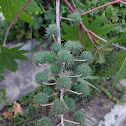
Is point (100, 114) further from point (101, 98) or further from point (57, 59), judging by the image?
point (57, 59)

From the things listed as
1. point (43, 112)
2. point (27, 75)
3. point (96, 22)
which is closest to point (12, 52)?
point (96, 22)

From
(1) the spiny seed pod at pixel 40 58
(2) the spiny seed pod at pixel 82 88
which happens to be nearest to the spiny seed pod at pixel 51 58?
(1) the spiny seed pod at pixel 40 58

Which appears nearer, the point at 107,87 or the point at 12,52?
the point at 12,52

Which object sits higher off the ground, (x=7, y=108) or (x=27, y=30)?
(x=27, y=30)

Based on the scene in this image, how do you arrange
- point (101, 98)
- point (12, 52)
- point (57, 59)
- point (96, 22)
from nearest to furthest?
point (57, 59) → point (12, 52) → point (96, 22) → point (101, 98)

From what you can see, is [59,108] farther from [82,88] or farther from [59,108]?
[82,88]

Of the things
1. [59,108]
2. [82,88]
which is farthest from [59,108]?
→ [82,88]

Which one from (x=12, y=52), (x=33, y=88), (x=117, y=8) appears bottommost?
(x=33, y=88)

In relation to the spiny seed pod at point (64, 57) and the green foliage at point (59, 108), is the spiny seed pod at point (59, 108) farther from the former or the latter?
the spiny seed pod at point (64, 57)

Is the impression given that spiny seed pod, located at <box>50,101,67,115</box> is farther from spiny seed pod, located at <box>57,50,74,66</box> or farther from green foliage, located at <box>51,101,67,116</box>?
spiny seed pod, located at <box>57,50,74,66</box>

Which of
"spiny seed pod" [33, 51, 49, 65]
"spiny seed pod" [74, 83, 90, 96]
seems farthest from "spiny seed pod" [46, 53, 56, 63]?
"spiny seed pod" [74, 83, 90, 96]

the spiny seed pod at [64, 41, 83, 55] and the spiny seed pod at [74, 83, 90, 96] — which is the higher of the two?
the spiny seed pod at [64, 41, 83, 55]
